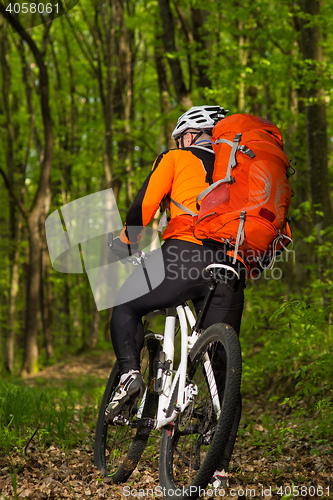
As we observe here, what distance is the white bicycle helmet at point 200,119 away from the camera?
11.1 feet

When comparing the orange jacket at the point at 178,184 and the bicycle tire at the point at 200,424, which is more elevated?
the orange jacket at the point at 178,184

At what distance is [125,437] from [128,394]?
694mm

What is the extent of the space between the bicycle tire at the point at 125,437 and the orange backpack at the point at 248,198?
107cm

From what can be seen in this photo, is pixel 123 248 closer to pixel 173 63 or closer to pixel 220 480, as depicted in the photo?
pixel 220 480

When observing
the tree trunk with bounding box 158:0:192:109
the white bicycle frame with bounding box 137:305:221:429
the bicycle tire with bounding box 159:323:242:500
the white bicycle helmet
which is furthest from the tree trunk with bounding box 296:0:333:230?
the bicycle tire with bounding box 159:323:242:500

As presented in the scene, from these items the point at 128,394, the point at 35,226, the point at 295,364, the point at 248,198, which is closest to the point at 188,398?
the point at 128,394

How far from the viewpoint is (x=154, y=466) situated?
4.04m

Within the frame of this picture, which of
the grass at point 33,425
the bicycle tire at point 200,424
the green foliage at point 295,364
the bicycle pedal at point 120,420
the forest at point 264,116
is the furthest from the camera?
the forest at point 264,116

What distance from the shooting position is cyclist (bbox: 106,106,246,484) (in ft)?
10.1

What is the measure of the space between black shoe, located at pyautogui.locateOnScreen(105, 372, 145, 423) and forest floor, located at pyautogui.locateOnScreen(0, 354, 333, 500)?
55 centimetres

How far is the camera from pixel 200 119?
134 inches

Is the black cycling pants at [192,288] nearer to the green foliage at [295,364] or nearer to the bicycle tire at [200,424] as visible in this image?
the bicycle tire at [200,424]

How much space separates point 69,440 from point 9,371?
34.0 feet

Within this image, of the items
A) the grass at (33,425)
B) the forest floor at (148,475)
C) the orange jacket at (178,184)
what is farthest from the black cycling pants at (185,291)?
the grass at (33,425)
